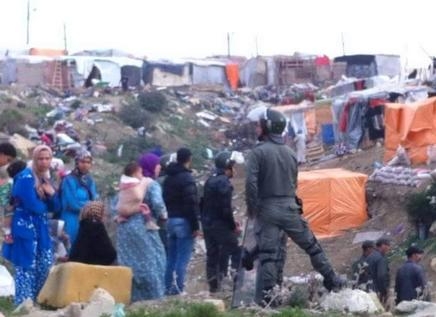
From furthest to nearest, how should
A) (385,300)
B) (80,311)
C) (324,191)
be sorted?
1. (324,191)
2. (385,300)
3. (80,311)


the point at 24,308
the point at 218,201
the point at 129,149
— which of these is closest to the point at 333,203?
the point at 218,201

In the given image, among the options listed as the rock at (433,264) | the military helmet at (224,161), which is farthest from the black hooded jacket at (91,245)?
the rock at (433,264)

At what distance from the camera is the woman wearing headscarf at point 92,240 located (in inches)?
382

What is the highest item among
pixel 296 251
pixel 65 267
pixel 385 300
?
pixel 65 267

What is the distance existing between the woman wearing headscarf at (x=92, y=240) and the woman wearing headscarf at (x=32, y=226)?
253mm

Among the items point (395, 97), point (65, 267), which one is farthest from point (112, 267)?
point (395, 97)

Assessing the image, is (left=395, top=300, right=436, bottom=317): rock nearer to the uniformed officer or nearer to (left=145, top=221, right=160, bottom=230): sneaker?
the uniformed officer

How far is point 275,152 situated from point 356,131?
76.2 feet

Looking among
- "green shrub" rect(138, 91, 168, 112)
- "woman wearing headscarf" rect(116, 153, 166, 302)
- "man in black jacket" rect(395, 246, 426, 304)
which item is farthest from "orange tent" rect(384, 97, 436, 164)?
"green shrub" rect(138, 91, 168, 112)

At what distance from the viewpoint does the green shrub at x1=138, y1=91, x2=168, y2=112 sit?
4716 cm

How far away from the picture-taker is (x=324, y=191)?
23391 millimetres

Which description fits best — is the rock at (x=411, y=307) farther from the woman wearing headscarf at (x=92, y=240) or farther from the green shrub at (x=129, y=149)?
the green shrub at (x=129, y=149)

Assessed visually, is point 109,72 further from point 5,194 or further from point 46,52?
point 5,194

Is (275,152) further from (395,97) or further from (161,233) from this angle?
(395,97)
